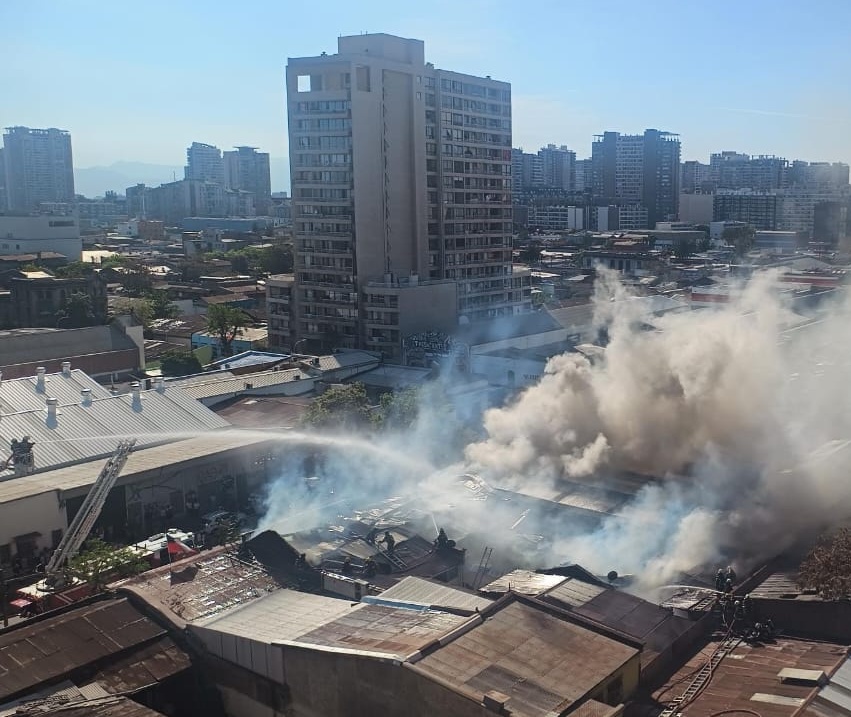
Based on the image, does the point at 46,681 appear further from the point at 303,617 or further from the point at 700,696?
the point at 700,696

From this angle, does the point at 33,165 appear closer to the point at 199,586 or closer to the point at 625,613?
the point at 199,586

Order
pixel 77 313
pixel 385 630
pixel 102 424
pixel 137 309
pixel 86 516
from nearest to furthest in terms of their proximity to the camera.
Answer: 1. pixel 385 630
2. pixel 86 516
3. pixel 102 424
4. pixel 77 313
5. pixel 137 309

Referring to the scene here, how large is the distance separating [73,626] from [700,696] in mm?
7189

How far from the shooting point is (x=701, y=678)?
10.3 meters

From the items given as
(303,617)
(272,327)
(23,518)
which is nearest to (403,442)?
(23,518)

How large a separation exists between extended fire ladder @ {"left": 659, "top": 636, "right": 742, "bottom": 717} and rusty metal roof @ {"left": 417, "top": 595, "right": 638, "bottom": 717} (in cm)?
69

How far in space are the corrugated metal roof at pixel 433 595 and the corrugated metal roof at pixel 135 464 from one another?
7.23 metres

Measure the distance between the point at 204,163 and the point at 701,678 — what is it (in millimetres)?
153774

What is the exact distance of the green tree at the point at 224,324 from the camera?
35656 mm

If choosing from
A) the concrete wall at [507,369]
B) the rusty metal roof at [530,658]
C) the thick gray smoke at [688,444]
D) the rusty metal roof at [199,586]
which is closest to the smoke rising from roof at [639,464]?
the thick gray smoke at [688,444]

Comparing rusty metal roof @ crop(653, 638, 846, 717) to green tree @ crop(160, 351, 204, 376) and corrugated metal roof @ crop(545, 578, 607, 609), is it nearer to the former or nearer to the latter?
corrugated metal roof @ crop(545, 578, 607, 609)

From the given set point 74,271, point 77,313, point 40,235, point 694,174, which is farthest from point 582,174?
point 77,313

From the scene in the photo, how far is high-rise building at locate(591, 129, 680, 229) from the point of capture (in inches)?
3744

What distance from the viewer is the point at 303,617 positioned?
10.8 m
